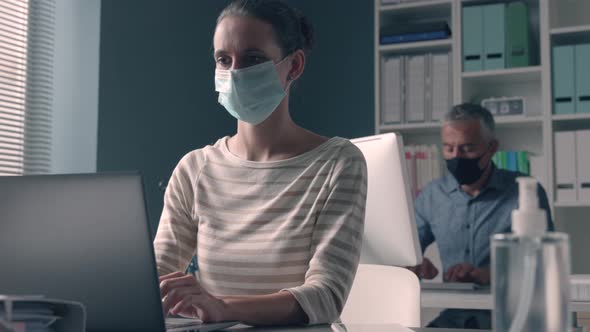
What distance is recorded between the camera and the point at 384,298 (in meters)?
1.47

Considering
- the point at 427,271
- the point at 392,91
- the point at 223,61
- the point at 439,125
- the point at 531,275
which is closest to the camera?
the point at 531,275

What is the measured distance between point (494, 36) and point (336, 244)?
104 inches

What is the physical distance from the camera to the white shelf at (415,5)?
3703mm

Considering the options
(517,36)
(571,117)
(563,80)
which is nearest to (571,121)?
(571,117)

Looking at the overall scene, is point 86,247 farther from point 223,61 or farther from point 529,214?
point 223,61

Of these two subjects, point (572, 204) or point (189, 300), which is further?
point (572, 204)

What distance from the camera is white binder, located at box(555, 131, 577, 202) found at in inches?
131

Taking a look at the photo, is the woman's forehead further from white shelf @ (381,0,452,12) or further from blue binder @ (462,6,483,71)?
white shelf @ (381,0,452,12)

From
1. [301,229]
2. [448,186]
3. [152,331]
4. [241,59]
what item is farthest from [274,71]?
[448,186]

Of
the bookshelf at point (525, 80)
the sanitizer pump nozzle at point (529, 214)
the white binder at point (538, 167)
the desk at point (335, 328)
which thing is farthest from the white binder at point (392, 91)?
the sanitizer pump nozzle at point (529, 214)

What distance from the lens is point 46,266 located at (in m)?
0.86

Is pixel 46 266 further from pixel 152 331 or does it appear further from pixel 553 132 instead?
pixel 553 132

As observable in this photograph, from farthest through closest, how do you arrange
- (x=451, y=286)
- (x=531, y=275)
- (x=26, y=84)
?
1. (x=26, y=84)
2. (x=451, y=286)
3. (x=531, y=275)

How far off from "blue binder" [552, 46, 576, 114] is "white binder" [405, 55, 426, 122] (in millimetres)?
671
